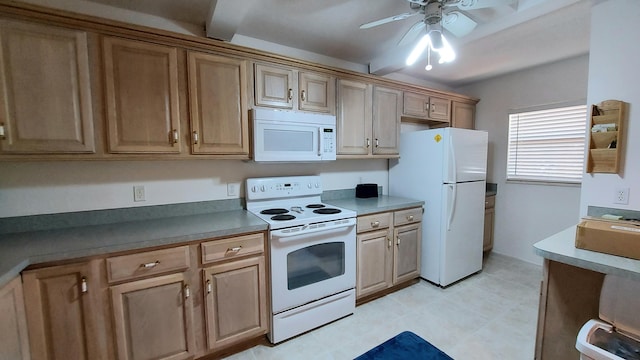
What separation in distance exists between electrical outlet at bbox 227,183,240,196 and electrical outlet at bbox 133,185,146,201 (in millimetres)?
615

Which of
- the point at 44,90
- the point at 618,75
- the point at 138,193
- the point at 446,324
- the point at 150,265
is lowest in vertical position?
the point at 446,324

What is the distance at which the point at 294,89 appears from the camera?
2.25 metres

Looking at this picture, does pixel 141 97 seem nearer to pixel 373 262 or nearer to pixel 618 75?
pixel 373 262

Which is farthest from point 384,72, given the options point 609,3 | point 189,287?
point 189,287

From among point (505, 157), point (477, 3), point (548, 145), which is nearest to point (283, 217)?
point (477, 3)

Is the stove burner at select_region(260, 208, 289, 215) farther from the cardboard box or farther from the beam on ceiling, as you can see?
the cardboard box

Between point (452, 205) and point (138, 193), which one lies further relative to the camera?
point (452, 205)

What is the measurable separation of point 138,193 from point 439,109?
3303 mm

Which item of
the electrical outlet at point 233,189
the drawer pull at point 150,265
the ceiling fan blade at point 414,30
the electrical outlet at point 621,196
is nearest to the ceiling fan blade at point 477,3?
the ceiling fan blade at point 414,30

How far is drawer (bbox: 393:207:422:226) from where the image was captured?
103 inches

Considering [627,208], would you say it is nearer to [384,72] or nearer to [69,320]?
[384,72]

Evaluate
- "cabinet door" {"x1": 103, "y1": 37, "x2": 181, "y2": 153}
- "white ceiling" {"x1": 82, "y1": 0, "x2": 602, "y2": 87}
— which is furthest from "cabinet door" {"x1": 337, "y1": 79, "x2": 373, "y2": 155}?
"cabinet door" {"x1": 103, "y1": 37, "x2": 181, "y2": 153}

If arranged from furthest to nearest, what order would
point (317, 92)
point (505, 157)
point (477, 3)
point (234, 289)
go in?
1. point (505, 157)
2. point (317, 92)
3. point (234, 289)
4. point (477, 3)

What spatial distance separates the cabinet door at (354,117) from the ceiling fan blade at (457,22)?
99 centimetres
